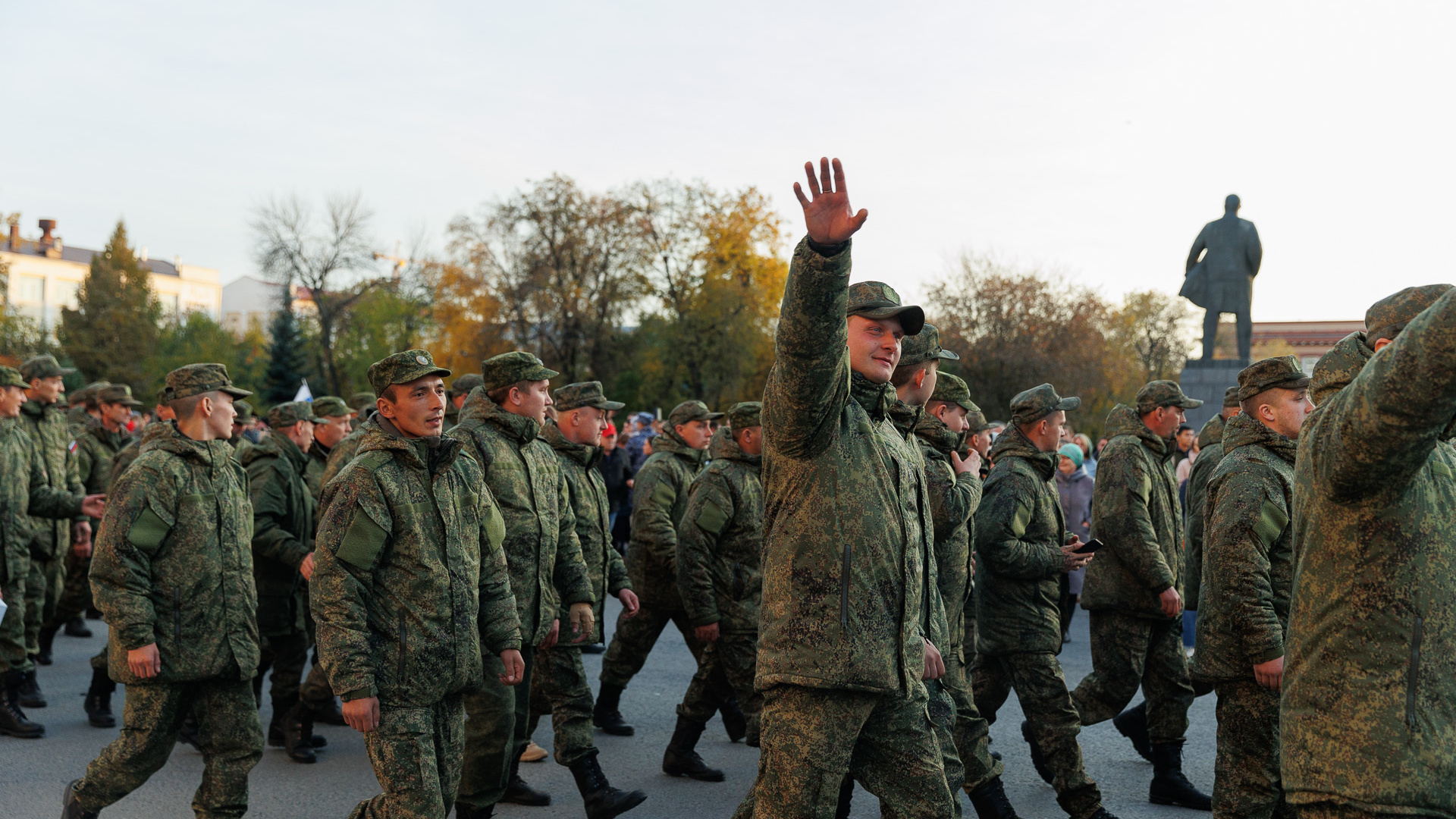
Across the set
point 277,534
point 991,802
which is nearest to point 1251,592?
point 991,802

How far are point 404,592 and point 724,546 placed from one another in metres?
3.10

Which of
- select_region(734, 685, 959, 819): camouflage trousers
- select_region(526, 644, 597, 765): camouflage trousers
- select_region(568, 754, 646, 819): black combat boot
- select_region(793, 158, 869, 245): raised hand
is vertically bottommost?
select_region(568, 754, 646, 819): black combat boot

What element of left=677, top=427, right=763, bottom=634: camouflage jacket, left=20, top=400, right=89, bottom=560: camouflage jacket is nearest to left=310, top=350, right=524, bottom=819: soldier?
left=677, top=427, right=763, bottom=634: camouflage jacket

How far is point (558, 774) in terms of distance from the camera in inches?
278

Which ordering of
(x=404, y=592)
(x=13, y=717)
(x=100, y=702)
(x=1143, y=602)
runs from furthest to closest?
(x=100, y=702)
(x=13, y=717)
(x=1143, y=602)
(x=404, y=592)

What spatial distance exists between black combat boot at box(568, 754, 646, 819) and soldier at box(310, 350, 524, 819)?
157cm

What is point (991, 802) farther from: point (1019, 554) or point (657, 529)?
point (657, 529)

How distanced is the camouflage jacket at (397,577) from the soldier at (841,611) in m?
1.36

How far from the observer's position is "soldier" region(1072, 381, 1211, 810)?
6.45 metres

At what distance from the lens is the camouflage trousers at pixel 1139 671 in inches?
259

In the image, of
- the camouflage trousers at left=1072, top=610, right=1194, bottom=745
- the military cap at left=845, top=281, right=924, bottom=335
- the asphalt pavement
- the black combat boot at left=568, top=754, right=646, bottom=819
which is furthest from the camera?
the camouflage trousers at left=1072, top=610, right=1194, bottom=745

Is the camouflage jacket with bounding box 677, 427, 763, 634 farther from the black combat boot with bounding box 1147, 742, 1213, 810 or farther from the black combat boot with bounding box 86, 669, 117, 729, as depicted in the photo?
the black combat boot with bounding box 86, 669, 117, 729

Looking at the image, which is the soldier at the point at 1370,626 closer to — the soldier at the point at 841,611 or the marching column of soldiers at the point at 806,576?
the marching column of soldiers at the point at 806,576

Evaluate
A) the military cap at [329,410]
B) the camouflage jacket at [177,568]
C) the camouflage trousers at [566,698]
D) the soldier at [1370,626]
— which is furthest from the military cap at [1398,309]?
the military cap at [329,410]
